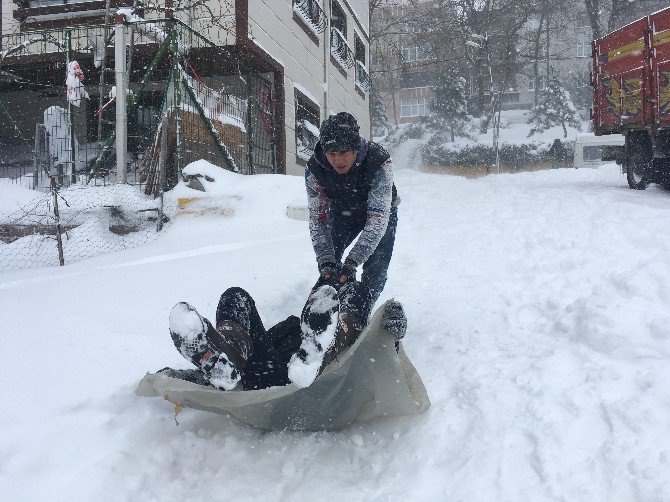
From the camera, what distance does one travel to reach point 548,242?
530 centimetres

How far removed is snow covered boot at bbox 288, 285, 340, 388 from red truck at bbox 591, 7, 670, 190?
948cm

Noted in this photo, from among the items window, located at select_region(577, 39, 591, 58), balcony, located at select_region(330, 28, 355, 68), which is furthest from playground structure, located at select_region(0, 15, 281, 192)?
window, located at select_region(577, 39, 591, 58)

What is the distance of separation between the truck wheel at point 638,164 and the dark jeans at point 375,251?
8681 millimetres

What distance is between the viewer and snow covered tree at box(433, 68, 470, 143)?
34000 mm

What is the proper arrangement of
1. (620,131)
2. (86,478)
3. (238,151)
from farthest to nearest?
1. (620,131)
2. (238,151)
3. (86,478)

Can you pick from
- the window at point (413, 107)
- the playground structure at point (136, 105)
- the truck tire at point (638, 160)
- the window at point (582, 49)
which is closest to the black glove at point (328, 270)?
the playground structure at point (136, 105)

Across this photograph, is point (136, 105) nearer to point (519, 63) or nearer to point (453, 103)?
point (453, 103)

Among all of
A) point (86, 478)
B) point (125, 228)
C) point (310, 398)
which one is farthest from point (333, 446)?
point (125, 228)

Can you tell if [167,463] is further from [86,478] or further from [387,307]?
[387,307]

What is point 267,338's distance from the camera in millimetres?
2830

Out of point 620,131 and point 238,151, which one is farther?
point 620,131

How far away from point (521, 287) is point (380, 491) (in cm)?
249

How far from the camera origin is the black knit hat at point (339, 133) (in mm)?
2816

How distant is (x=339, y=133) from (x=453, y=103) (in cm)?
3321
